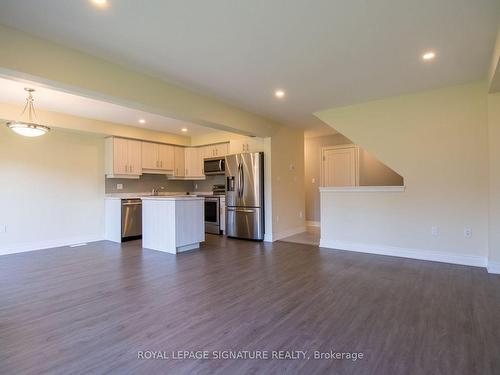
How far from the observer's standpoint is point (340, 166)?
277 inches

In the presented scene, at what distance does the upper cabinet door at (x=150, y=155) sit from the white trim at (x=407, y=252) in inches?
169

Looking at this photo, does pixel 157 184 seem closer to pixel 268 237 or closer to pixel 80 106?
pixel 80 106

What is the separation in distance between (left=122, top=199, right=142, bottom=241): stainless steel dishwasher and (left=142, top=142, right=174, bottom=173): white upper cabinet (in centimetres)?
99

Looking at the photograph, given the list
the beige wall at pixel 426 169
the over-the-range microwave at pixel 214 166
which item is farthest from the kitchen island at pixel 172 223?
the beige wall at pixel 426 169

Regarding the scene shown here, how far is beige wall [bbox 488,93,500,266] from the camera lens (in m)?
3.48

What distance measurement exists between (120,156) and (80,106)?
5.22ft

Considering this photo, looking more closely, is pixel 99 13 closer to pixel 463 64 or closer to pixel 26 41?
pixel 26 41

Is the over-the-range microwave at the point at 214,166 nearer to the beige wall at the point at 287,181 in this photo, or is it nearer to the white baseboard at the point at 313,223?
the beige wall at the point at 287,181

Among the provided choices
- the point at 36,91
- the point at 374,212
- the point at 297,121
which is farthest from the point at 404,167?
the point at 36,91

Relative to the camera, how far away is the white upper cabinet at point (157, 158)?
645 centimetres

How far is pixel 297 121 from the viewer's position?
18.9ft

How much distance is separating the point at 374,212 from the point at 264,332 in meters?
3.22

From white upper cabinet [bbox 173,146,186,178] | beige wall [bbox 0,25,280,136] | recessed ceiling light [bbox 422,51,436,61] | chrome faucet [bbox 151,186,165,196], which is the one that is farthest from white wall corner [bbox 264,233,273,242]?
recessed ceiling light [bbox 422,51,436,61]

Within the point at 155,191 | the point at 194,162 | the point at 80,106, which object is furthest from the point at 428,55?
the point at 155,191
